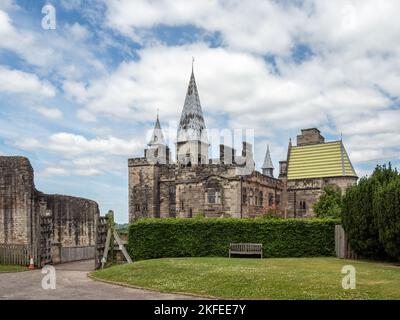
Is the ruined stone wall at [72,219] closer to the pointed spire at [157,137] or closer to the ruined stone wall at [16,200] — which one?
the ruined stone wall at [16,200]

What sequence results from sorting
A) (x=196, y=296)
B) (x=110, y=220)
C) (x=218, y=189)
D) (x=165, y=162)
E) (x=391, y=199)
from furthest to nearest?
(x=165, y=162) → (x=218, y=189) → (x=110, y=220) → (x=391, y=199) → (x=196, y=296)

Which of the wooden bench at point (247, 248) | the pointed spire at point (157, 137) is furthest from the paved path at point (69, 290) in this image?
the pointed spire at point (157, 137)

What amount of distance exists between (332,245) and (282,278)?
11.1m

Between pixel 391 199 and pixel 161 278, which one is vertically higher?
pixel 391 199

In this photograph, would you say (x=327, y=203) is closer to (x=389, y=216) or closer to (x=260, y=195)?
(x=260, y=195)

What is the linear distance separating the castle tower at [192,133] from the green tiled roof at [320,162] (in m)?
13.4

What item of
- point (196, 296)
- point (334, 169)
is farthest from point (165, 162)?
point (196, 296)

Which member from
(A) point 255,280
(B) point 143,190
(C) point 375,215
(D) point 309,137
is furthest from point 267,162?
(A) point 255,280

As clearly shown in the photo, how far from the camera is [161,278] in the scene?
16.9 m

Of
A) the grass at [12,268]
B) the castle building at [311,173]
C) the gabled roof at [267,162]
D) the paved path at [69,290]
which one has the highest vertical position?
the gabled roof at [267,162]

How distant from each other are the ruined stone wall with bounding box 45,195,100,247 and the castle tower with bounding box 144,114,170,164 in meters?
21.0

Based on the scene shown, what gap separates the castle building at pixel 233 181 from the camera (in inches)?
1741
